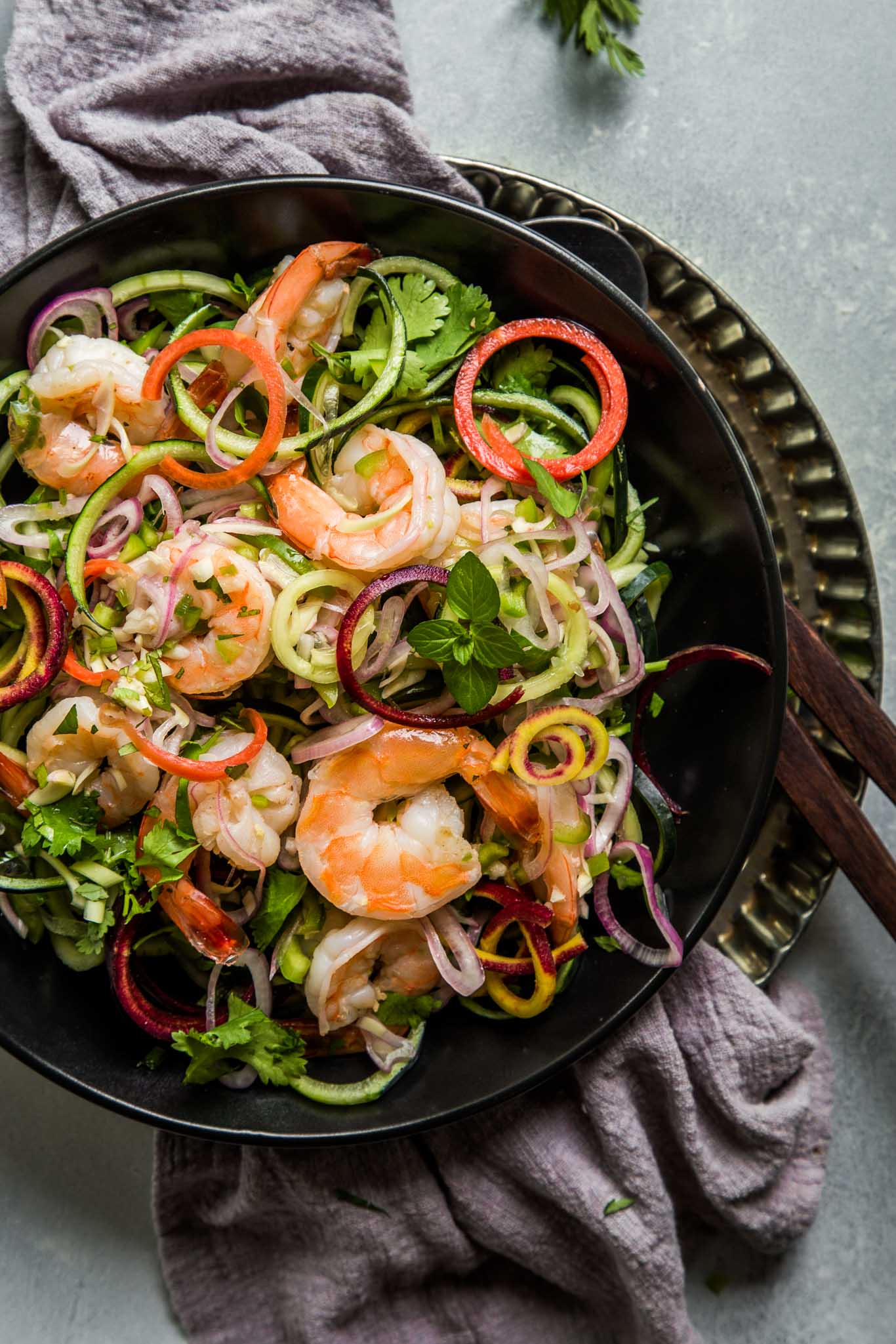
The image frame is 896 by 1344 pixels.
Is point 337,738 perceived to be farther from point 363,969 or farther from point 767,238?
point 767,238

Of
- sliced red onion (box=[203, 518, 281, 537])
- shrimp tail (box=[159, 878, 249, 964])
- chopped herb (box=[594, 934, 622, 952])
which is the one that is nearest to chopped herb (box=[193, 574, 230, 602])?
sliced red onion (box=[203, 518, 281, 537])

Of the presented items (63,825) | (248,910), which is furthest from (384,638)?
(63,825)

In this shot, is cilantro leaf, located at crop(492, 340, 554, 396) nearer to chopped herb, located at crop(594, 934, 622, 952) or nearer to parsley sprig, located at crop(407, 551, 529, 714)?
parsley sprig, located at crop(407, 551, 529, 714)

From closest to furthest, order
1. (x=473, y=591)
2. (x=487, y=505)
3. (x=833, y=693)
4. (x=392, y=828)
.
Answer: (x=473, y=591) < (x=392, y=828) < (x=487, y=505) < (x=833, y=693)

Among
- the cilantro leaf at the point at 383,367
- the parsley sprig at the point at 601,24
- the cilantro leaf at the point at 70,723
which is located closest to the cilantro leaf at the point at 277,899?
the cilantro leaf at the point at 70,723

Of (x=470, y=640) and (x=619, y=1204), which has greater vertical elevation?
(x=470, y=640)

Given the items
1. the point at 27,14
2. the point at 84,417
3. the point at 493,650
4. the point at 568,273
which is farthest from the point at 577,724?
the point at 27,14
